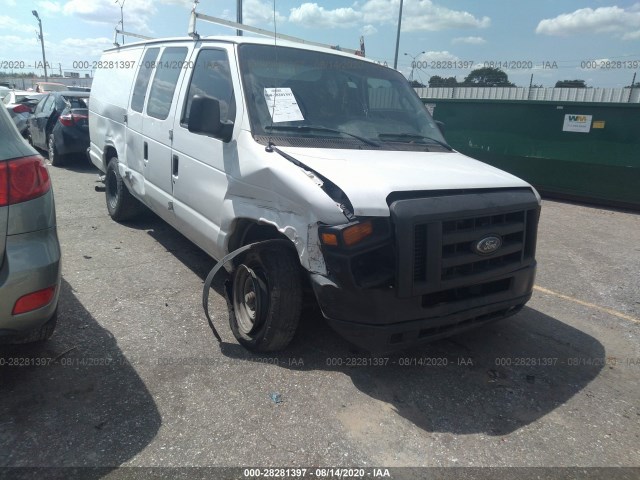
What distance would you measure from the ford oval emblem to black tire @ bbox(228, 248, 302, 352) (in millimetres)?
1161

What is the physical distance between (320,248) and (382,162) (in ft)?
2.70

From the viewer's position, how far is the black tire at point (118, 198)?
6.09 m

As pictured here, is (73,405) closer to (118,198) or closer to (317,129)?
(317,129)

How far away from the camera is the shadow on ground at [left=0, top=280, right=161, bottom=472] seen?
2.47m

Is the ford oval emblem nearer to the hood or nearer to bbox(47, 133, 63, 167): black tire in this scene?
the hood

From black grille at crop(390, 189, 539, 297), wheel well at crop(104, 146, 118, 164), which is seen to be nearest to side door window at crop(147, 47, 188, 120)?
wheel well at crop(104, 146, 118, 164)

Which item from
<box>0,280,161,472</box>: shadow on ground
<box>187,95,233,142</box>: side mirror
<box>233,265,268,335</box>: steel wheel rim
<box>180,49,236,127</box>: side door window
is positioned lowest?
<box>0,280,161,472</box>: shadow on ground

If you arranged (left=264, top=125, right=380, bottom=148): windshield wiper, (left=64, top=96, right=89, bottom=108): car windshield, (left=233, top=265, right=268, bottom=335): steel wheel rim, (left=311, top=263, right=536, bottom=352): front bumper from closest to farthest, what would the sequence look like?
(left=311, top=263, right=536, bottom=352): front bumper → (left=233, top=265, right=268, bottom=335): steel wheel rim → (left=264, top=125, right=380, bottom=148): windshield wiper → (left=64, top=96, right=89, bottom=108): car windshield

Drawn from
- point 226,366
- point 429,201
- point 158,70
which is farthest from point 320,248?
point 158,70

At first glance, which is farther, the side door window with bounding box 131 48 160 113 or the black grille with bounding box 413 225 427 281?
the side door window with bounding box 131 48 160 113

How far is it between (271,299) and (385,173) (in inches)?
43.5

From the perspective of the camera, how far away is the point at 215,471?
2414 mm

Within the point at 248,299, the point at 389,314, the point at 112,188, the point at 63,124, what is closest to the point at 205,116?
the point at 248,299

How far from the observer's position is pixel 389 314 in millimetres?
2818
